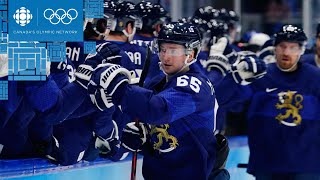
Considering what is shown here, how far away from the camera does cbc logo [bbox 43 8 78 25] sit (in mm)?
3637

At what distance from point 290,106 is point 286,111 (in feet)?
0.12

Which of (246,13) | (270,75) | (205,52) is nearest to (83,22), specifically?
(270,75)

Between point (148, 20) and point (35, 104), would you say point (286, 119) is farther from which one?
point (35, 104)

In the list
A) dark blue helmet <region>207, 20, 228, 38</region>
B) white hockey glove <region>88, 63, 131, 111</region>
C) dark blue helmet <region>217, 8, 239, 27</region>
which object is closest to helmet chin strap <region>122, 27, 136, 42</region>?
dark blue helmet <region>207, 20, 228, 38</region>

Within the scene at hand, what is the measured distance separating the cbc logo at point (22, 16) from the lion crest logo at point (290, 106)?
190cm

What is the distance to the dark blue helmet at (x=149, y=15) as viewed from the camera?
566cm

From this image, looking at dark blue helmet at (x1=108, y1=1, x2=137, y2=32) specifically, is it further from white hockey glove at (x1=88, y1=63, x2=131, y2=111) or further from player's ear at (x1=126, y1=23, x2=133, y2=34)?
white hockey glove at (x1=88, y1=63, x2=131, y2=111)

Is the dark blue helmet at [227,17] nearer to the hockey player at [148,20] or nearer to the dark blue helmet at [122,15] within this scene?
the hockey player at [148,20]

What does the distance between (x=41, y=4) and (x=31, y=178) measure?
0.91 m

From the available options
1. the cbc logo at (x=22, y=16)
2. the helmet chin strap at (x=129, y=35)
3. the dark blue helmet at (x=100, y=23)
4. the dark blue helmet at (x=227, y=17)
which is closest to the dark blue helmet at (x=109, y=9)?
the dark blue helmet at (x=100, y=23)

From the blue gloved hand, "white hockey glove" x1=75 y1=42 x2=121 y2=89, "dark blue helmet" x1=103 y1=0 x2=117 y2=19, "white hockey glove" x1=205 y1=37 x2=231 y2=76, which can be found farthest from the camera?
"white hockey glove" x1=205 y1=37 x2=231 y2=76

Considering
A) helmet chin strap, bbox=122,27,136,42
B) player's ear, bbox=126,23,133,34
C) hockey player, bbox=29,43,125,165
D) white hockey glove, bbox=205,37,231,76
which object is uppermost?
player's ear, bbox=126,23,133,34

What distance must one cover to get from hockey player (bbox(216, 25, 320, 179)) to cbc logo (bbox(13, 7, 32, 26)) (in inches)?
65.6

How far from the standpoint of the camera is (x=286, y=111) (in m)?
5.08
